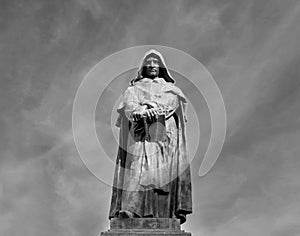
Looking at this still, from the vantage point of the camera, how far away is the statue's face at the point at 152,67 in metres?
16.0

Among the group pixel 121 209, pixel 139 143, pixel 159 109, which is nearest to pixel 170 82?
pixel 159 109

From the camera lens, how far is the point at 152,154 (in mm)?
13836

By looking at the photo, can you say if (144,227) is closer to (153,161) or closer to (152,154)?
(153,161)

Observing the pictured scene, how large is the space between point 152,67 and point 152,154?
136 inches

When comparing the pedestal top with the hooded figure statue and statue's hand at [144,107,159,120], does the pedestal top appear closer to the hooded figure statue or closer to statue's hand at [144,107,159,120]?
the hooded figure statue

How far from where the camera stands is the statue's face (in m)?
16.0

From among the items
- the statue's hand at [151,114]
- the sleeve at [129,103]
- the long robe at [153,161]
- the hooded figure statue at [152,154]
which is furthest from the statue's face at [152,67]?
the statue's hand at [151,114]

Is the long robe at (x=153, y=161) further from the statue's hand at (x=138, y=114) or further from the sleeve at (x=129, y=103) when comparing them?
the statue's hand at (x=138, y=114)

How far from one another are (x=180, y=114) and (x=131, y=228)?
13.8 ft

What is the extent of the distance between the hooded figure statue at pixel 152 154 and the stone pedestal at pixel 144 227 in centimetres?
23

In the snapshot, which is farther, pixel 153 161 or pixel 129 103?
pixel 129 103

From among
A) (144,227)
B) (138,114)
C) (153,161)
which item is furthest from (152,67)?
Answer: (144,227)

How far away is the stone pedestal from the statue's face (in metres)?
5.11

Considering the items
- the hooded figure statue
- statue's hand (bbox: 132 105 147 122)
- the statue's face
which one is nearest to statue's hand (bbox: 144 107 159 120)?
the hooded figure statue
